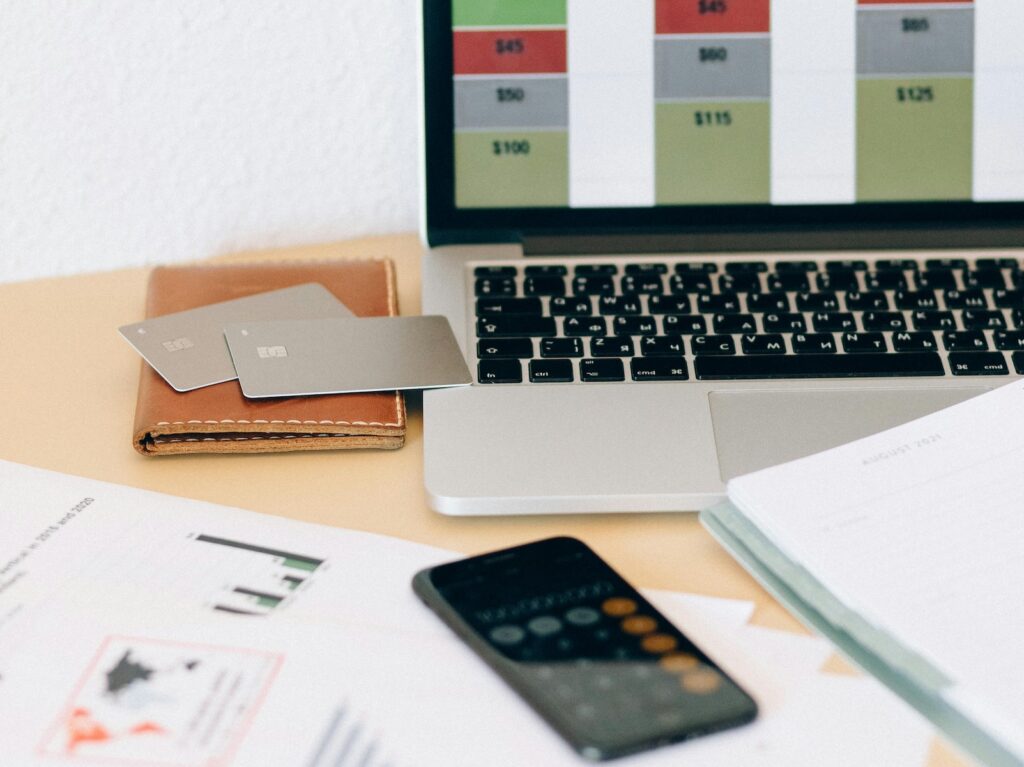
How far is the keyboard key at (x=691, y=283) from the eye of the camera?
66cm

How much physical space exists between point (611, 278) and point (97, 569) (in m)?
0.33

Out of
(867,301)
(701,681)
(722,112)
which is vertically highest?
(722,112)

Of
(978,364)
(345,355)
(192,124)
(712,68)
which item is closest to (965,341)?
(978,364)

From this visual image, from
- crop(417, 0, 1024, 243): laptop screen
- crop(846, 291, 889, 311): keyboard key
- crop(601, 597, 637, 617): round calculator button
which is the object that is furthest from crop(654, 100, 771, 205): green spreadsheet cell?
crop(601, 597, 637, 617): round calculator button

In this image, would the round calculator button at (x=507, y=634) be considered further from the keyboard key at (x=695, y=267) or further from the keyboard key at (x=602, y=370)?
the keyboard key at (x=695, y=267)

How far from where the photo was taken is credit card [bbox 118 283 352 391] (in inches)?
23.7

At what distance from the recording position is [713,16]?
70 cm

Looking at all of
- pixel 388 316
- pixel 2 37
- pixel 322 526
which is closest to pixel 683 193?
pixel 388 316

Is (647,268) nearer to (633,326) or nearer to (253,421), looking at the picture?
(633,326)

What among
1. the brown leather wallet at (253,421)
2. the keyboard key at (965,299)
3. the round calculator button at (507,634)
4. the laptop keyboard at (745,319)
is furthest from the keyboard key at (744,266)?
the round calculator button at (507,634)

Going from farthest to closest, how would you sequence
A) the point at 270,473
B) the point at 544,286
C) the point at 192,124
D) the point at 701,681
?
1. the point at 192,124
2. the point at 544,286
3. the point at 270,473
4. the point at 701,681

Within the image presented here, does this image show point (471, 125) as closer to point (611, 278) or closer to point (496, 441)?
point (611, 278)

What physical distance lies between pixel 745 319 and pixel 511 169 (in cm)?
18

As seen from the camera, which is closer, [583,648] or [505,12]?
[583,648]
